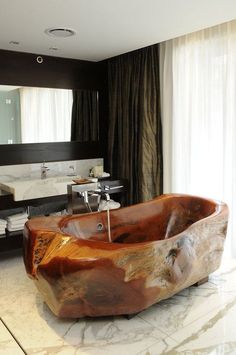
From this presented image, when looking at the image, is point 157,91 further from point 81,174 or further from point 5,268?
point 5,268

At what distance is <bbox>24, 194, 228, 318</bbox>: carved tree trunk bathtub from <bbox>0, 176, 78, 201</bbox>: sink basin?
32.2 inches

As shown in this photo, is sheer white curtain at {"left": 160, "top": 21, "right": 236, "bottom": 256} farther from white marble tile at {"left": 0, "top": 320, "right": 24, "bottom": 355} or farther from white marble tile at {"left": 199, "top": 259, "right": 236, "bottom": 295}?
white marble tile at {"left": 0, "top": 320, "right": 24, "bottom": 355}

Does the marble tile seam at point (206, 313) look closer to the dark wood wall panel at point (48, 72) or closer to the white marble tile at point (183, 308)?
the white marble tile at point (183, 308)

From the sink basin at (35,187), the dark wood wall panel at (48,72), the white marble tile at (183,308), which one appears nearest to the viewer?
the white marble tile at (183,308)

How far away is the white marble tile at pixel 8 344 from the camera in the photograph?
2008mm

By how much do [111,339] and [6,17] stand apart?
2.40m

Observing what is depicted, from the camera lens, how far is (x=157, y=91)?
3.73 meters

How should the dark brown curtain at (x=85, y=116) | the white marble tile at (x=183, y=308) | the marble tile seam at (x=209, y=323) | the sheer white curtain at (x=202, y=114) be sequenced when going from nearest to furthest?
the marble tile seam at (x=209, y=323) → the white marble tile at (x=183, y=308) → the sheer white curtain at (x=202, y=114) → the dark brown curtain at (x=85, y=116)

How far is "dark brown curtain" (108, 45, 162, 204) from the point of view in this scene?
3.77m

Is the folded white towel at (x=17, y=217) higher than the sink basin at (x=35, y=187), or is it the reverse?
the sink basin at (x=35, y=187)

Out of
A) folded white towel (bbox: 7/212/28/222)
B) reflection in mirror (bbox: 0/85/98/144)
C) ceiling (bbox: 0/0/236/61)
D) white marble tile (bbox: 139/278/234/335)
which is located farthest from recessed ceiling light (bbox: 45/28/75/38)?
white marble tile (bbox: 139/278/234/335)

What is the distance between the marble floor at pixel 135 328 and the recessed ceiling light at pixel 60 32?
2.24m

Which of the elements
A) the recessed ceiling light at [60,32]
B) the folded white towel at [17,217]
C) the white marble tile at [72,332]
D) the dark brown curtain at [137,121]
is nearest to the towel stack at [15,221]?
the folded white towel at [17,217]

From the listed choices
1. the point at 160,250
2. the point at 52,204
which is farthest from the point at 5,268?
the point at 160,250
